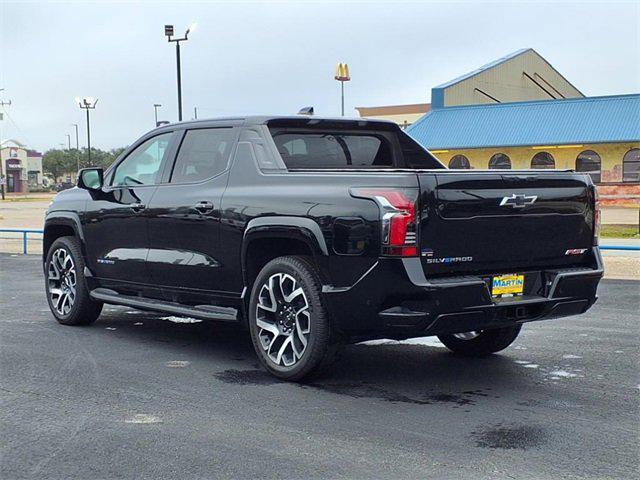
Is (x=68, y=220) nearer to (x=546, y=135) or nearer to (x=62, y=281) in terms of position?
(x=62, y=281)

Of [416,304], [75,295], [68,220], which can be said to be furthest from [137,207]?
[416,304]

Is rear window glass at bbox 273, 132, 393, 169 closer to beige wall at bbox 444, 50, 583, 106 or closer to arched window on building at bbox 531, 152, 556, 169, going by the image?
arched window on building at bbox 531, 152, 556, 169

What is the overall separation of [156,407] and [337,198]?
1794 millimetres

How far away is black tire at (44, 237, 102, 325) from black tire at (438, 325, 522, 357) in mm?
3537

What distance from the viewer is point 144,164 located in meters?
7.83

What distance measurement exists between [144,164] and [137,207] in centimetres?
50

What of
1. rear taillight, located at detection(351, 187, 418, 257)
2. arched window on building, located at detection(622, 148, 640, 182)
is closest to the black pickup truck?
rear taillight, located at detection(351, 187, 418, 257)

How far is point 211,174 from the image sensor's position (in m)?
6.98

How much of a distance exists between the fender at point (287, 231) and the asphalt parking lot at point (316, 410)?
987mm

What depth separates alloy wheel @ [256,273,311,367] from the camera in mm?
6008

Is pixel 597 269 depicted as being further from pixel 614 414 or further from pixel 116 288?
pixel 116 288

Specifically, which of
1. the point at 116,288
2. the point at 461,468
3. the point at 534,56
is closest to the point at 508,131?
the point at 534,56

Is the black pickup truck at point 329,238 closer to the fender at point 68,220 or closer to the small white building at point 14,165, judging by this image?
the fender at point 68,220

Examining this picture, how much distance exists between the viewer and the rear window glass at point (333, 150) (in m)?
7.02
